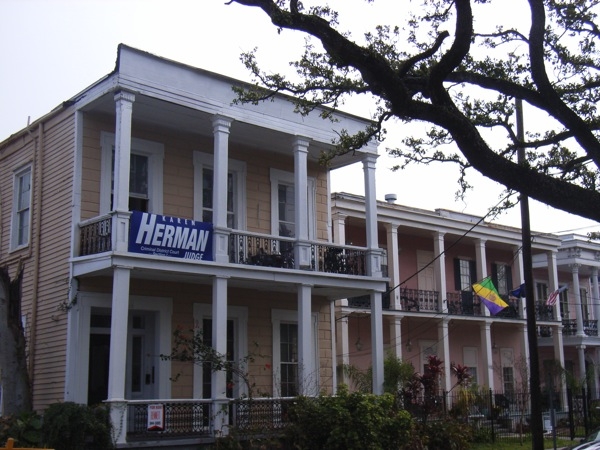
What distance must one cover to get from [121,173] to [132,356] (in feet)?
15.0

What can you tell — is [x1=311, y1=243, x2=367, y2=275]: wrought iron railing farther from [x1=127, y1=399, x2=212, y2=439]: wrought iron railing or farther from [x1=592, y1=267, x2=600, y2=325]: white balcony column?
[x1=592, y1=267, x2=600, y2=325]: white balcony column

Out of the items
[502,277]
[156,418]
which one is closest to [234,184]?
[156,418]

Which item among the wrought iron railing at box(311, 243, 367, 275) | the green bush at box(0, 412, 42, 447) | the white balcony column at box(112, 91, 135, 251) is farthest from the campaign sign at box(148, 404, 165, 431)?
the wrought iron railing at box(311, 243, 367, 275)

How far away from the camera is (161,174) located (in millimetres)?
18969

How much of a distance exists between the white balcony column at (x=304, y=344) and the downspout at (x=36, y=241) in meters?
5.92

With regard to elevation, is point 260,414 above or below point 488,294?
below

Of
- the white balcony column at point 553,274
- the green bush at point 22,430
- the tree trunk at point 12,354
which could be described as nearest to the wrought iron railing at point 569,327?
the white balcony column at point 553,274

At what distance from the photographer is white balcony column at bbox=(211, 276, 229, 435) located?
1697cm

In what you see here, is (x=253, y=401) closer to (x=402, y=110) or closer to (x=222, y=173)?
(x=222, y=173)

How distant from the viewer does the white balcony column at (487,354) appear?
1191 inches

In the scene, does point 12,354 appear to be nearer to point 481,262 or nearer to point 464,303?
point 464,303

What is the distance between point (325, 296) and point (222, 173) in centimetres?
548

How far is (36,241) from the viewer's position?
1858 cm

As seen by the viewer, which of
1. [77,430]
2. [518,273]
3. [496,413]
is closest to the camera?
[77,430]
